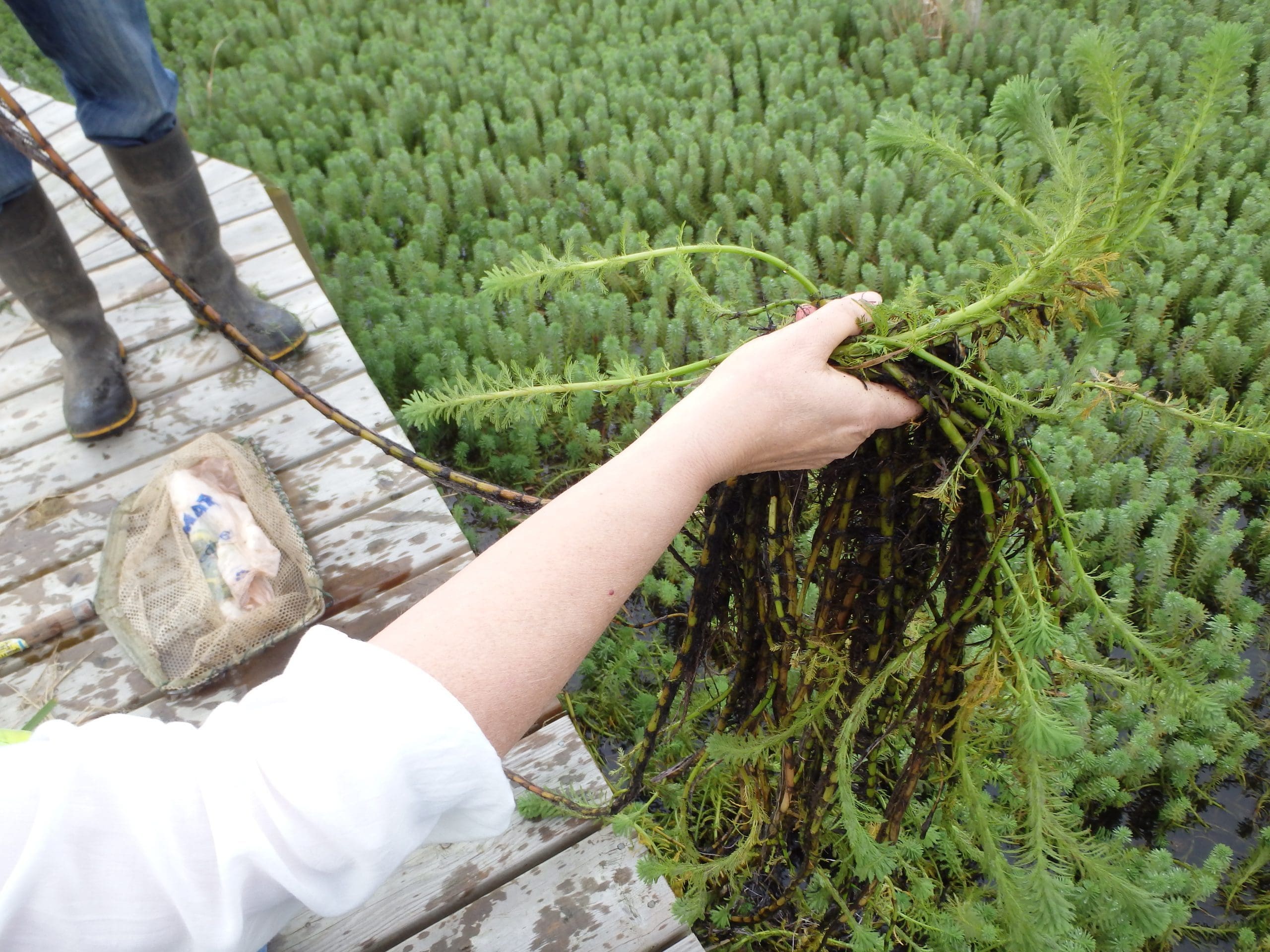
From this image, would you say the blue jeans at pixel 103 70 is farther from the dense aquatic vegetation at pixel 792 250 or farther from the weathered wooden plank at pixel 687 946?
the weathered wooden plank at pixel 687 946

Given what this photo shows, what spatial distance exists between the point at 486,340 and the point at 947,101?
252 centimetres

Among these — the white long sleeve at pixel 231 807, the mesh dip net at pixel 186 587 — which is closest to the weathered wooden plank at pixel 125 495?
the mesh dip net at pixel 186 587

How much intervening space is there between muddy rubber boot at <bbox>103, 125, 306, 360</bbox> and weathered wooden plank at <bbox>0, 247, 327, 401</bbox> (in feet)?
0.82

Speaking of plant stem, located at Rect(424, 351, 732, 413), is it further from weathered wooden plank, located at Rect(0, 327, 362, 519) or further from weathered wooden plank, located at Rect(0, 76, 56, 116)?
weathered wooden plank, located at Rect(0, 76, 56, 116)

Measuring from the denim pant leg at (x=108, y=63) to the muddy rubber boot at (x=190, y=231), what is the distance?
0.06 meters

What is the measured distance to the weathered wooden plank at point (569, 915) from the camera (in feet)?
5.09

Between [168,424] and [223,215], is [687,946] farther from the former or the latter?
[223,215]

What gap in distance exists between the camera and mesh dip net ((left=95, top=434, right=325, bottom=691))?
1.90 meters

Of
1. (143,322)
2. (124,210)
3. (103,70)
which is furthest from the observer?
(124,210)

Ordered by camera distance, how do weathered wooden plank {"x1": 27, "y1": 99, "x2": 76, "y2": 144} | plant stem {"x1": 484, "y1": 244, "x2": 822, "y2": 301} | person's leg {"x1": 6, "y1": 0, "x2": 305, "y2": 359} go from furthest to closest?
weathered wooden plank {"x1": 27, "y1": 99, "x2": 76, "y2": 144} < person's leg {"x1": 6, "y1": 0, "x2": 305, "y2": 359} < plant stem {"x1": 484, "y1": 244, "x2": 822, "y2": 301}

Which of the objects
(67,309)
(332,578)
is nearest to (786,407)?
(332,578)

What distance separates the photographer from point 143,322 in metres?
2.88

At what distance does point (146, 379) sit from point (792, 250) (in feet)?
7.72

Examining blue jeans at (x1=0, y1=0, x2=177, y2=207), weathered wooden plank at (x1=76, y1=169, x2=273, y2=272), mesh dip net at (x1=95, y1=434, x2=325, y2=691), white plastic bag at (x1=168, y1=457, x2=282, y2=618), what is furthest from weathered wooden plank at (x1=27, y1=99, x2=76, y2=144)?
white plastic bag at (x1=168, y1=457, x2=282, y2=618)
